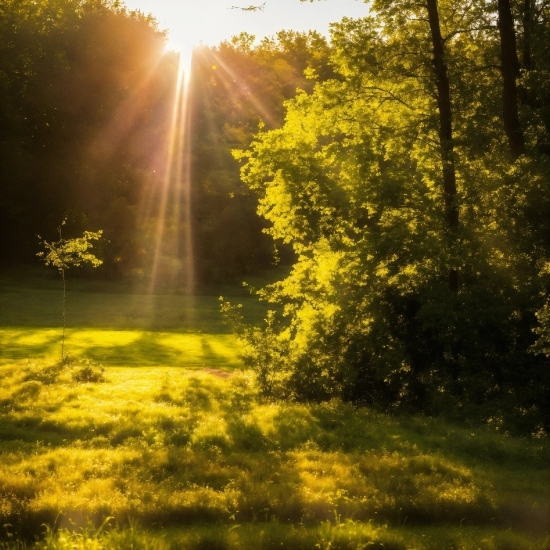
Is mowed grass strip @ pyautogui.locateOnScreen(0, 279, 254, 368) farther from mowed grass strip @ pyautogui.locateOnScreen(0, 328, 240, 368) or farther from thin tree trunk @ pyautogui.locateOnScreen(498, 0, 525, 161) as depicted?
thin tree trunk @ pyautogui.locateOnScreen(498, 0, 525, 161)

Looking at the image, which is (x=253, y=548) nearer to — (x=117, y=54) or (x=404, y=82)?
(x=404, y=82)

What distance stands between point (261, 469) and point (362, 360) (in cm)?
A: 895

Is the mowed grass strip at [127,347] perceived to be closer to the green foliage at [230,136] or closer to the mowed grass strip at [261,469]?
the mowed grass strip at [261,469]

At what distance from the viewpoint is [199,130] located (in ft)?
238

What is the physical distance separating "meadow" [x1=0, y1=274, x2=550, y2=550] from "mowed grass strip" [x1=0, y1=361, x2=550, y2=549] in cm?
3

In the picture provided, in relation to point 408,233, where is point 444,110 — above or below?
above

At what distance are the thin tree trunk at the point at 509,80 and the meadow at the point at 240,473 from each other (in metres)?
8.06

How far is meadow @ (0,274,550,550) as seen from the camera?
8.23m

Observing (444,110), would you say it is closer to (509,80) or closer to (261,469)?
(509,80)

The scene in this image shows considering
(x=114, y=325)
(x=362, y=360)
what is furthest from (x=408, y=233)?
(x=114, y=325)

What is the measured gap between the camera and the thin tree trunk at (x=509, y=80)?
19.6 metres

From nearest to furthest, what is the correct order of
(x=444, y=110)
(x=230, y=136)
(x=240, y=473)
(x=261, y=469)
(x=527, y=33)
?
1. (x=240, y=473)
2. (x=261, y=469)
3. (x=527, y=33)
4. (x=444, y=110)
5. (x=230, y=136)

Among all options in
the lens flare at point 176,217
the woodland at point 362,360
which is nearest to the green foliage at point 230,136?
the lens flare at point 176,217

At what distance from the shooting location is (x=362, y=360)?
66.5 ft
